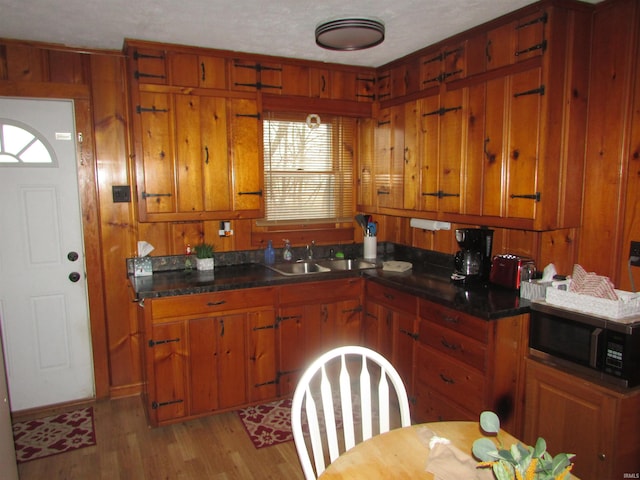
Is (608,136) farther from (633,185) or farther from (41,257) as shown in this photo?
(41,257)

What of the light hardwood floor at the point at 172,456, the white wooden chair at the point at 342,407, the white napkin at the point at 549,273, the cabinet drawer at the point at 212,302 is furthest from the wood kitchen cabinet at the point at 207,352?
the white napkin at the point at 549,273

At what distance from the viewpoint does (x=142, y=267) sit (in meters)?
3.21

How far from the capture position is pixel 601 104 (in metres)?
2.39

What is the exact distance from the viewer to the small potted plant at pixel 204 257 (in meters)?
3.30

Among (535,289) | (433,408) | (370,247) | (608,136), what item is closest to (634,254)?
(535,289)

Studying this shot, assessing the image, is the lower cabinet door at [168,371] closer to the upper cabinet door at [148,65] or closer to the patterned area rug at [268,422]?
the patterned area rug at [268,422]

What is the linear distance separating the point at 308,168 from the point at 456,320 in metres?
1.86

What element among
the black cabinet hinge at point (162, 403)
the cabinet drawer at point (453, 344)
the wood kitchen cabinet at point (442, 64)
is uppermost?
the wood kitchen cabinet at point (442, 64)

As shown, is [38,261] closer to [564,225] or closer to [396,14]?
[396,14]

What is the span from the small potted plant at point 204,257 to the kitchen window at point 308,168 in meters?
0.55

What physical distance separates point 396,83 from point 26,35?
97.5 inches

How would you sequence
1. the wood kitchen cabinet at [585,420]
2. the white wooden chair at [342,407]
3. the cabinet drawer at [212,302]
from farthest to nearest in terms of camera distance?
the cabinet drawer at [212,302]
the wood kitchen cabinet at [585,420]
the white wooden chair at [342,407]

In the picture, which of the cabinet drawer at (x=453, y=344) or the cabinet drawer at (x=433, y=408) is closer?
the cabinet drawer at (x=453, y=344)

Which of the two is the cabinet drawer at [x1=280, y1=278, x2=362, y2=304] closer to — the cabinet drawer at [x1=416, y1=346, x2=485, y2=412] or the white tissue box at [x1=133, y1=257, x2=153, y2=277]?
the cabinet drawer at [x1=416, y1=346, x2=485, y2=412]
